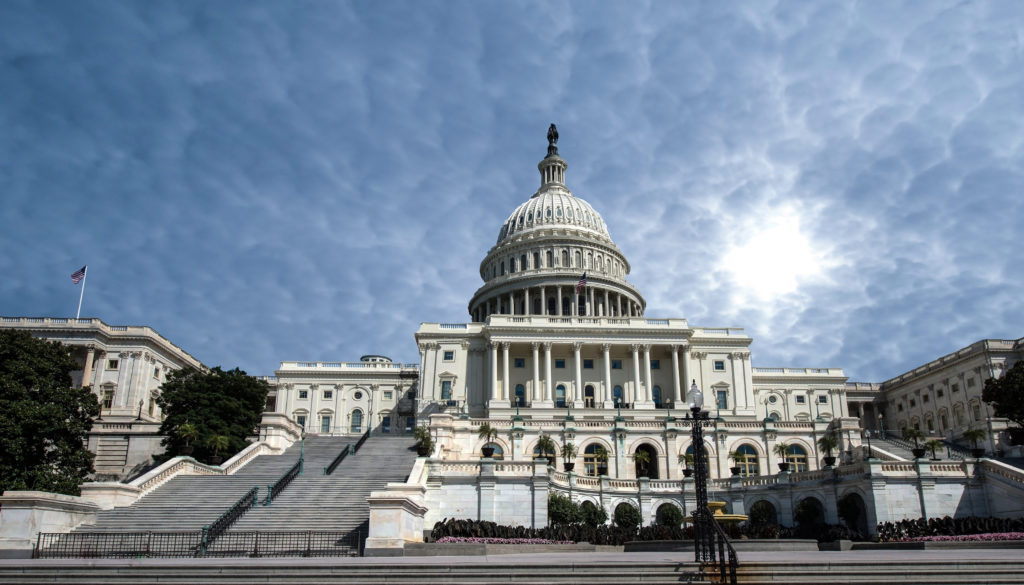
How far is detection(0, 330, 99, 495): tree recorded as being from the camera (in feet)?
138

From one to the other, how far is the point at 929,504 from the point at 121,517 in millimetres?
38958

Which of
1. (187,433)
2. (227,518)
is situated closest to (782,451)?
(227,518)

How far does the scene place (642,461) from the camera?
54.1 m

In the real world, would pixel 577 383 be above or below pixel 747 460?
above

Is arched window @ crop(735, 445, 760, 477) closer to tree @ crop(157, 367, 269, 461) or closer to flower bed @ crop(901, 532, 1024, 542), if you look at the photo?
flower bed @ crop(901, 532, 1024, 542)

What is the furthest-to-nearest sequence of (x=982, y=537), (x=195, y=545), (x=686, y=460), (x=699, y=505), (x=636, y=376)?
(x=636, y=376) < (x=686, y=460) < (x=982, y=537) < (x=195, y=545) < (x=699, y=505)

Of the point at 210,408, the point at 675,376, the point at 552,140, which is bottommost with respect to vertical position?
the point at 210,408

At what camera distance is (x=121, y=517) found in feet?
111

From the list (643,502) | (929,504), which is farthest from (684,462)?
(929,504)

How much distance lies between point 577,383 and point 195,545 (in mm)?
57190

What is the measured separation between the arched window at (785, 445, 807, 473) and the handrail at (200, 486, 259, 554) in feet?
122

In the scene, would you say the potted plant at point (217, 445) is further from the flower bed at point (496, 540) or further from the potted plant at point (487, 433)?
the flower bed at point (496, 540)

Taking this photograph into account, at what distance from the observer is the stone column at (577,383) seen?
81.2m

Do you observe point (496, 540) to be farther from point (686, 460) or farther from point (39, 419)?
point (39, 419)
